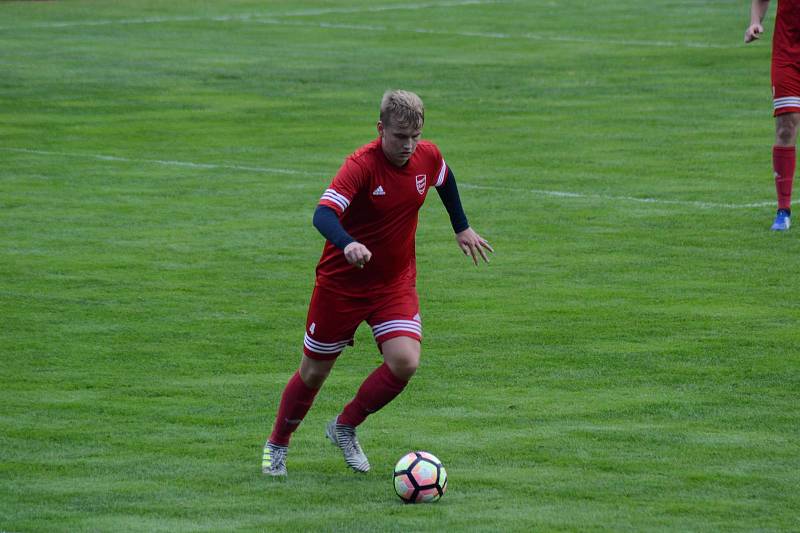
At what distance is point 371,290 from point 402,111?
0.98 m

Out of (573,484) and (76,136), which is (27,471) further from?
(76,136)

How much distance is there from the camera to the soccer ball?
7.39 meters

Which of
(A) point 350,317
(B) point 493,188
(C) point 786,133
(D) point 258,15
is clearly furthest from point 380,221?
(D) point 258,15

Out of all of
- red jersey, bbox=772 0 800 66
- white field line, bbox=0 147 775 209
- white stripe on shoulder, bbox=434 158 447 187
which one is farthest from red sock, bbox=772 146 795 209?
white stripe on shoulder, bbox=434 158 447 187

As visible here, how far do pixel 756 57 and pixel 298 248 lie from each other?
1544 cm

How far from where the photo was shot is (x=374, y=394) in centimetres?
800

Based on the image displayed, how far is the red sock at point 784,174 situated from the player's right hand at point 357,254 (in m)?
7.80

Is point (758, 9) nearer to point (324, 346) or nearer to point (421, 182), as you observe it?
point (421, 182)

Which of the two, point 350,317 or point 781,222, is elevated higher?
point 350,317

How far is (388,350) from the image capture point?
309 inches

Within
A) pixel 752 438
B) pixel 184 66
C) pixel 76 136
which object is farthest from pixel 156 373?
pixel 184 66

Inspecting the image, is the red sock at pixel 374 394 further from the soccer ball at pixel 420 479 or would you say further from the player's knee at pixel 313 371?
the soccer ball at pixel 420 479

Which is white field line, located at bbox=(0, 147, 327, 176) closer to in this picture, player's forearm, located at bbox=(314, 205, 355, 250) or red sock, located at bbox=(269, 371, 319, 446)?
red sock, located at bbox=(269, 371, 319, 446)

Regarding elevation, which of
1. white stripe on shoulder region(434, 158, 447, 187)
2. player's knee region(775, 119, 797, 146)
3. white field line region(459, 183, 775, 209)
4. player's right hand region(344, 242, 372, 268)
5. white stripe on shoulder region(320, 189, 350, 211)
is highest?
white stripe on shoulder region(320, 189, 350, 211)
